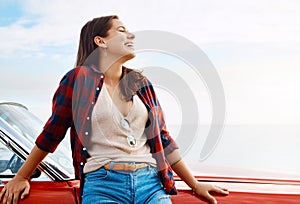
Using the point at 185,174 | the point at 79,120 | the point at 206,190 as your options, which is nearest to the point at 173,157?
the point at 185,174

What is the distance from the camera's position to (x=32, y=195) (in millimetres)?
1912

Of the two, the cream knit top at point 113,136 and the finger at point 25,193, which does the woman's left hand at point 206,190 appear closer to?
the cream knit top at point 113,136

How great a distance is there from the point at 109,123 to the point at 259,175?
926 mm

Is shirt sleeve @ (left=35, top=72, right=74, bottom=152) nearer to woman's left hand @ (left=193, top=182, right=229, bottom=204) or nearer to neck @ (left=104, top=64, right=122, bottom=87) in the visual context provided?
neck @ (left=104, top=64, right=122, bottom=87)

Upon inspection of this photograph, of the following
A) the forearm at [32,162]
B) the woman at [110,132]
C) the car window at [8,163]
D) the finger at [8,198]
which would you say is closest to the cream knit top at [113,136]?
the woman at [110,132]

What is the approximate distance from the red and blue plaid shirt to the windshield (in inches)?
10.7

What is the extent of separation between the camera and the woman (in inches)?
71.6

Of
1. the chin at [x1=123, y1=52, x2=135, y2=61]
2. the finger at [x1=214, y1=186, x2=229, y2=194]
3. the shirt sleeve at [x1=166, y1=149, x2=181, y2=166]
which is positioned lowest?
the finger at [x1=214, y1=186, x2=229, y2=194]

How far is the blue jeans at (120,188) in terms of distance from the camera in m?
1.78

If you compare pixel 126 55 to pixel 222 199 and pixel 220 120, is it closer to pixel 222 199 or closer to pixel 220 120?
pixel 220 120

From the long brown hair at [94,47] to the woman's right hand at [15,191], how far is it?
22.2 inches

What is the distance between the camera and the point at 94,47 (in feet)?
6.72

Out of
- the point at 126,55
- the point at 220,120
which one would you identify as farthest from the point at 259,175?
the point at 126,55

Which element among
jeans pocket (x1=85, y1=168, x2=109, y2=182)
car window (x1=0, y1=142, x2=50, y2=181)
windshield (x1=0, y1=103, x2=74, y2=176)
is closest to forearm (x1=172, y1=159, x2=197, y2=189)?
jeans pocket (x1=85, y1=168, x2=109, y2=182)
